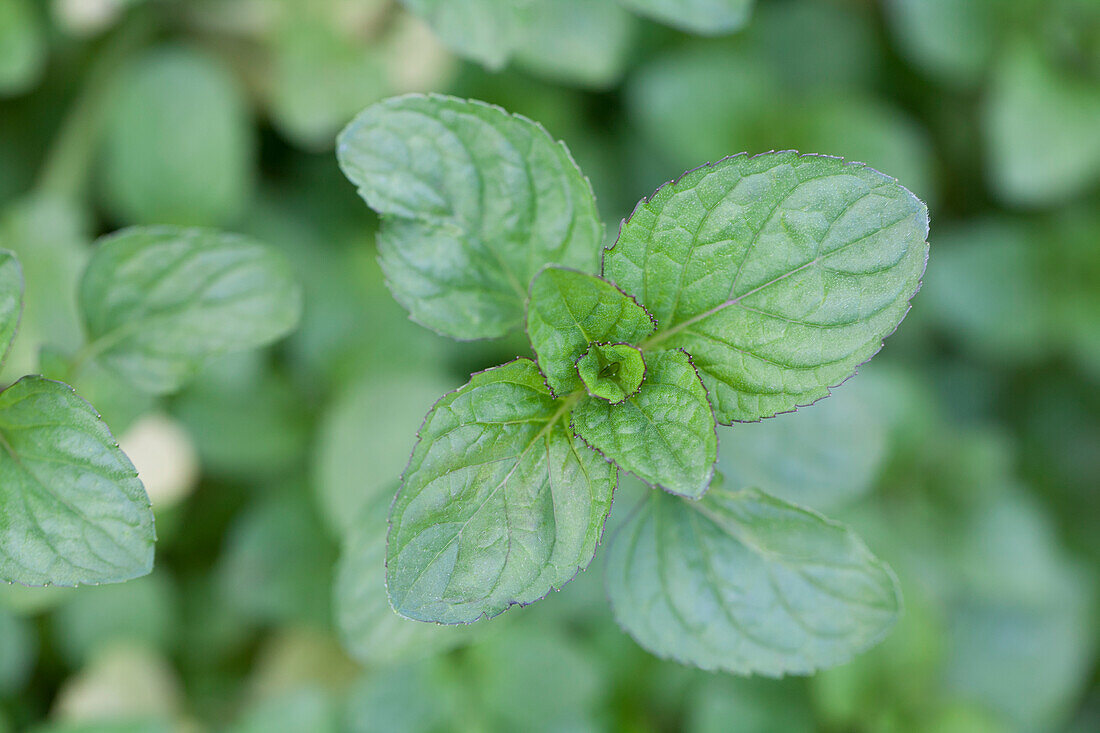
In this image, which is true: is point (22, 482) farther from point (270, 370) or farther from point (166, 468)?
point (270, 370)

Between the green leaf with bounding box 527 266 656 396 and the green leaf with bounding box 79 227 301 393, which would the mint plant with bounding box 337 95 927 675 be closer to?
the green leaf with bounding box 527 266 656 396

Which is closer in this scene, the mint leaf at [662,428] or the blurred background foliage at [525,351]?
the mint leaf at [662,428]

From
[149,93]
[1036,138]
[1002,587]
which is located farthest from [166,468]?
[1036,138]

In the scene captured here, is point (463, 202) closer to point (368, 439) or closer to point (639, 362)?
point (639, 362)

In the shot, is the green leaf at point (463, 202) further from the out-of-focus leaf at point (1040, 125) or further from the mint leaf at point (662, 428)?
the out-of-focus leaf at point (1040, 125)

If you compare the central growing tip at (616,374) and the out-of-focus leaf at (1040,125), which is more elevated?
the central growing tip at (616,374)

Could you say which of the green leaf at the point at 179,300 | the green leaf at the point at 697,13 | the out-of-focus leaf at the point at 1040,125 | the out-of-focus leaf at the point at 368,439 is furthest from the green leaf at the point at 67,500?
the out-of-focus leaf at the point at 1040,125

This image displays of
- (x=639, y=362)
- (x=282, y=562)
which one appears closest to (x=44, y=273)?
(x=282, y=562)
